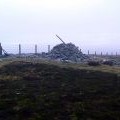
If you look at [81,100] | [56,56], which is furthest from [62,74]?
[56,56]

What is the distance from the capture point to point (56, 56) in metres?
51.9

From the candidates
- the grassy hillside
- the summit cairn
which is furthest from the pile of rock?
the grassy hillside

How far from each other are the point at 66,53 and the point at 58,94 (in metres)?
28.9

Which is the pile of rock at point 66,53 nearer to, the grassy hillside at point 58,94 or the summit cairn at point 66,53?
the summit cairn at point 66,53

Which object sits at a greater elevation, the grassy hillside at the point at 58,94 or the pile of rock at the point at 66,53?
the pile of rock at the point at 66,53

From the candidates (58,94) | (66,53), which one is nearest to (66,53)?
(66,53)

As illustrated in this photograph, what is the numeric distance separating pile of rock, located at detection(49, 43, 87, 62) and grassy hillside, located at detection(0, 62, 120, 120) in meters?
15.2

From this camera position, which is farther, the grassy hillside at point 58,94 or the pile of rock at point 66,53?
the pile of rock at point 66,53

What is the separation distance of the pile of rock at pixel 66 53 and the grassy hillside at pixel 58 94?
49.8 feet

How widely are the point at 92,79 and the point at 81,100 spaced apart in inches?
322

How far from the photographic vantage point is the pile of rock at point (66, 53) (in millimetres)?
50275

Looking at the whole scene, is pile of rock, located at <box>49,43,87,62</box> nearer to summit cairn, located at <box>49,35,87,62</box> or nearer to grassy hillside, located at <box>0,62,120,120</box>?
summit cairn, located at <box>49,35,87,62</box>

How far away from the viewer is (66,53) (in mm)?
51469

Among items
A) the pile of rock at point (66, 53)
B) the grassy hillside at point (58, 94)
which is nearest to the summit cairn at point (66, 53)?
the pile of rock at point (66, 53)
